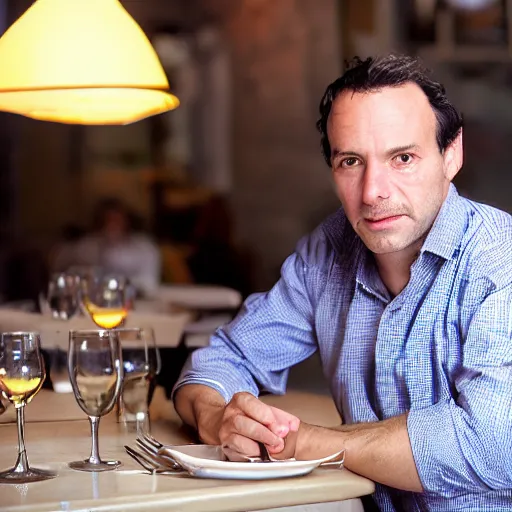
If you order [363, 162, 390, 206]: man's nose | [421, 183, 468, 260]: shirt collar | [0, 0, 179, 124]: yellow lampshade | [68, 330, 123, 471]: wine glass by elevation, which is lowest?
[68, 330, 123, 471]: wine glass

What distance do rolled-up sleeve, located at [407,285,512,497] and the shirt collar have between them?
0.79ft

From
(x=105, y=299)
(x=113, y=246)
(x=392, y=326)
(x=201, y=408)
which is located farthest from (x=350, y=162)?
(x=113, y=246)

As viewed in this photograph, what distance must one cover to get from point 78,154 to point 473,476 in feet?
19.4

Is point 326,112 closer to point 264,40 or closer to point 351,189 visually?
point 351,189

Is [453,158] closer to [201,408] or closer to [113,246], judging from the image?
[201,408]

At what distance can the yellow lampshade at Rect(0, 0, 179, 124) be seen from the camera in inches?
92.8

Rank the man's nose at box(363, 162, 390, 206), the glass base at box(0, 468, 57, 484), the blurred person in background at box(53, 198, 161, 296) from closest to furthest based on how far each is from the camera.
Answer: the glass base at box(0, 468, 57, 484), the man's nose at box(363, 162, 390, 206), the blurred person in background at box(53, 198, 161, 296)

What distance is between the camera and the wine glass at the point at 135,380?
1772 millimetres

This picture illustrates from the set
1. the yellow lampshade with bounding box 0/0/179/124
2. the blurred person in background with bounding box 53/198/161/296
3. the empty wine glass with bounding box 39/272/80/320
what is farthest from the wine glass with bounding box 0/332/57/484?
the blurred person in background with bounding box 53/198/161/296

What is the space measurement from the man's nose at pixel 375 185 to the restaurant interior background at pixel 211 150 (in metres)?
5.23

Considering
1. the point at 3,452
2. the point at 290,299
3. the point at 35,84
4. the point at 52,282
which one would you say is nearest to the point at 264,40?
the point at 52,282

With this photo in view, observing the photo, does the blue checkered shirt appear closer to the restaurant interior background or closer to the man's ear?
the man's ear

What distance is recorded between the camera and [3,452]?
4.98ft

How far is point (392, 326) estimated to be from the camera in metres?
1.73
